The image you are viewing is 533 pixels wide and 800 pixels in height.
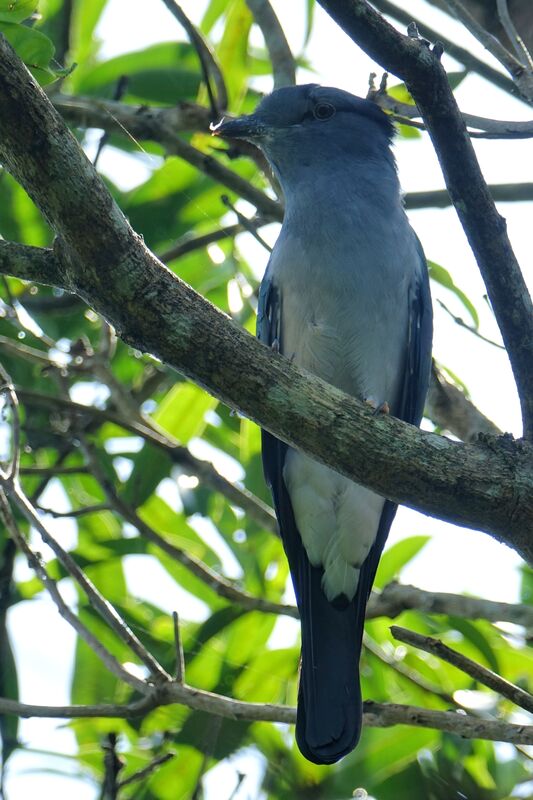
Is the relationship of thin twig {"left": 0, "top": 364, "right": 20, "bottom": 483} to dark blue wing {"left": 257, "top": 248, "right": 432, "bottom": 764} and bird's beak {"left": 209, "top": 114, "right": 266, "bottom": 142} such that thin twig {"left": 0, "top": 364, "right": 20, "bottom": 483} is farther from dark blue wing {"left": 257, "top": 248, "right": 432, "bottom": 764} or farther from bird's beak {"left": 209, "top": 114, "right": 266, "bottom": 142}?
bird's beak {"left": 209, "top": 114, "right": 266, "bottom": 142}

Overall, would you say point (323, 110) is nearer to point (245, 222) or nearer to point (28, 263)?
point (245, 222)

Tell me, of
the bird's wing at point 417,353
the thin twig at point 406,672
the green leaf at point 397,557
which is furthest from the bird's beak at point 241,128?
the thin twig at point 406,672

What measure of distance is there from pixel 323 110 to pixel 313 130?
Answer: 0.12 m

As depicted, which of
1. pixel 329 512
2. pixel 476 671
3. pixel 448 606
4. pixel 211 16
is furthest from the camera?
pixel 211 16

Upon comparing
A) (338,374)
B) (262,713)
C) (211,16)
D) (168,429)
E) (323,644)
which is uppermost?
(211,16)

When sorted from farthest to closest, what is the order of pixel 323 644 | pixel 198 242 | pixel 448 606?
pixel 198 242, pixel 323 644, pixel 448 606

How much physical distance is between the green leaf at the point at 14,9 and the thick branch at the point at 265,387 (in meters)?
0.91

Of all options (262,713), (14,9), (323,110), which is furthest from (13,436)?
(323,110)

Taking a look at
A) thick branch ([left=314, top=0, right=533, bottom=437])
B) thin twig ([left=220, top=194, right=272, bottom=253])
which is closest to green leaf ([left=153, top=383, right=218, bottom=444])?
thin twig ([left=220, top=194, right=272, bottom=253])

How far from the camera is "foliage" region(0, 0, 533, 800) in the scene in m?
4.24

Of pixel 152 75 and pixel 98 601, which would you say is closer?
pixel 98 601

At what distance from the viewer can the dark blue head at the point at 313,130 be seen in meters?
4.76

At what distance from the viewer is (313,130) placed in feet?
15.9

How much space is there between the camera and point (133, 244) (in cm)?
288
